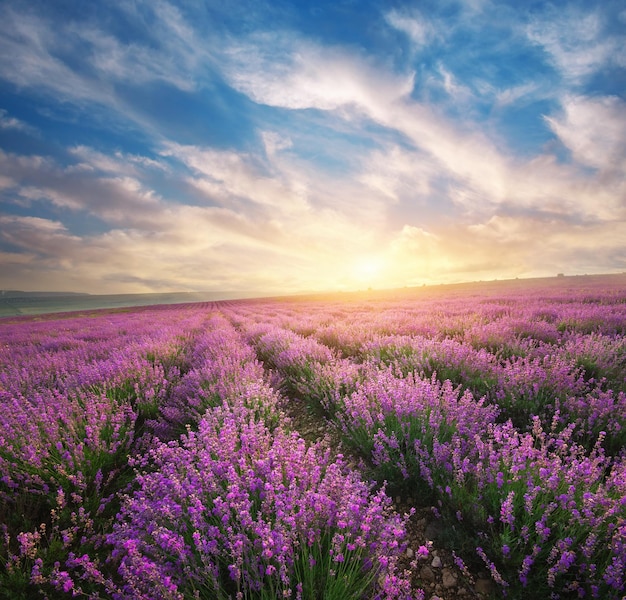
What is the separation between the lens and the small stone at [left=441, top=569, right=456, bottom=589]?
169cm

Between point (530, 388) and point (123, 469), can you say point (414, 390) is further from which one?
point (123, 469)

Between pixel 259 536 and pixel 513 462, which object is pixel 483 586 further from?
pixel 259 536

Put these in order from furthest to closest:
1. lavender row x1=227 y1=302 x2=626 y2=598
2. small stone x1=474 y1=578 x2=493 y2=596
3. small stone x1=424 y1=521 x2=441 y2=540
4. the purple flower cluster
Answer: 1. small stone x1=424 y1=521 x2=441 y2=540
2. small stone x1=474 y1=578 x2=493 y2=596
3. lavender row x1=227 y1=302 x2=626 y2=598
4. the purple flower cluster

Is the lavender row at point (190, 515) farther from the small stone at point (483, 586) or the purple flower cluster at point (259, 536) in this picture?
the small stone at point (483, 586)

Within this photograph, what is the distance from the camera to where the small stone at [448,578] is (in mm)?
1691

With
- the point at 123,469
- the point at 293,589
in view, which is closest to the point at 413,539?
the point at 293,589

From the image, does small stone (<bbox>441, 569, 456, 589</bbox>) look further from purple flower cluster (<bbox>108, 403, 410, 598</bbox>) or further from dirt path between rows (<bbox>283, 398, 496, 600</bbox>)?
purple flower cluster (<bbox>108, 403, 410, 598</bbox>)

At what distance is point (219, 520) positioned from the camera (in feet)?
5.66

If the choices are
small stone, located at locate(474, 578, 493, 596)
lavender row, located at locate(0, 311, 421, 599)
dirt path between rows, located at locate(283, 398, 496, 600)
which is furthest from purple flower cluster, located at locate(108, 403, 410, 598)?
small stone, located at locate(474, 578, 493, 596)

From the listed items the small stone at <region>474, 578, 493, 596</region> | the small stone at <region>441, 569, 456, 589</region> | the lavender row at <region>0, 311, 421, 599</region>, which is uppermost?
the lavender row at <region>0, 311, 421, 599</region>

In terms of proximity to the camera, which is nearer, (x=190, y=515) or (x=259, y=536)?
(x=259, y=536)

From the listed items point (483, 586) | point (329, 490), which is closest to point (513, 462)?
point (483, 586)

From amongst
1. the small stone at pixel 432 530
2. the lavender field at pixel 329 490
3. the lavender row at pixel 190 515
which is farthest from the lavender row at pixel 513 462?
the lavender row at pixel 190 515

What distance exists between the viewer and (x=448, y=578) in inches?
67.7
